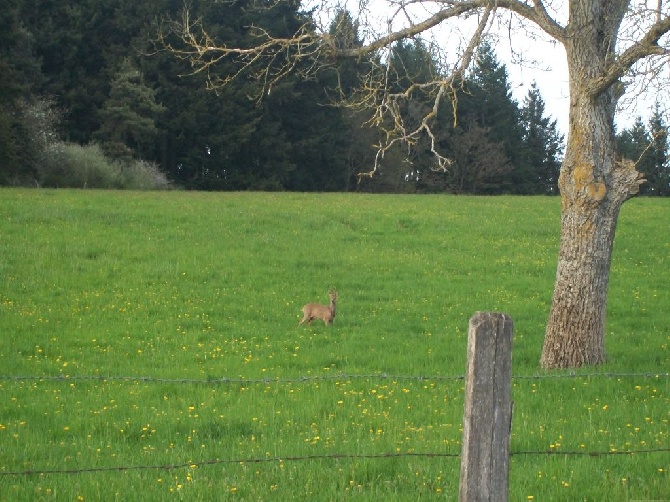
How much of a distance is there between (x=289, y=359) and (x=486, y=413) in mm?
9678

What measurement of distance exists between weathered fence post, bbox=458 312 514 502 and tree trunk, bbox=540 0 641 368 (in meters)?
Answer: 8.77

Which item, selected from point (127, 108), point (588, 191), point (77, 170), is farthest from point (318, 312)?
point (127, 108)

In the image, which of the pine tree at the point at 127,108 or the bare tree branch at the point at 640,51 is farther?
the pine tree at the point at 127,108

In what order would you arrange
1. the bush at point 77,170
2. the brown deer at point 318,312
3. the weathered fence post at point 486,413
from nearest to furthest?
the weathered fence post at point 486,413, the brown deer at point 318,312, the bush at point 77,170

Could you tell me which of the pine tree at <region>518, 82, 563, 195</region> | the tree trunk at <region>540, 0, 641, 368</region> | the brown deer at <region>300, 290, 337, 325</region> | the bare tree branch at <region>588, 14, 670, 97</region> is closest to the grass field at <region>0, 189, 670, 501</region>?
the brown deer at <region>300, 290, 337, 325</region>

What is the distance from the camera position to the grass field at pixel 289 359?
829 cm

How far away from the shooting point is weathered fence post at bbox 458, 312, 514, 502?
5043mm

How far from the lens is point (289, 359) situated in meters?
14.6

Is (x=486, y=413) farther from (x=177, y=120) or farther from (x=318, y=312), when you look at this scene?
(x=177, y=120)

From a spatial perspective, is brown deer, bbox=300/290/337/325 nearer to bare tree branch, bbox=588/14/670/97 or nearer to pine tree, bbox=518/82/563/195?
bare tree branch, bbox=588/14/670/97

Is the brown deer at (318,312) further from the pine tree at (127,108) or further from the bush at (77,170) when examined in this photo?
the pine tree at (127,108)

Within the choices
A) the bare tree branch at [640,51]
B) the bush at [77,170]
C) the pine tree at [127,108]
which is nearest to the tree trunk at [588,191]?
the bare tree branch at [640,51]

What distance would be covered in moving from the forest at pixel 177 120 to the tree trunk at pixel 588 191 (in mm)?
28022

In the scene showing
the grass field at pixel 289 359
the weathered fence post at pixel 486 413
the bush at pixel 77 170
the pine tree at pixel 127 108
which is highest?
the pine tree at pixel 127 108
